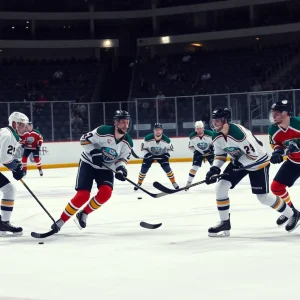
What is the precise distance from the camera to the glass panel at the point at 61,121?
737 inches

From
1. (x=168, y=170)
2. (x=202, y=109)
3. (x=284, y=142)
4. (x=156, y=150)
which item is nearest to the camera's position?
(x=284, y=142)

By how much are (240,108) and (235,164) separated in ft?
39.8

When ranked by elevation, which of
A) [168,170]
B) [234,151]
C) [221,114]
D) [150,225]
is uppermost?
[221,114]

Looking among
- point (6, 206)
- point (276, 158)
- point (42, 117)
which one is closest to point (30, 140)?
point (42, 117)

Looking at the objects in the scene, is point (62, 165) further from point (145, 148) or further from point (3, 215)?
point (3, 215)

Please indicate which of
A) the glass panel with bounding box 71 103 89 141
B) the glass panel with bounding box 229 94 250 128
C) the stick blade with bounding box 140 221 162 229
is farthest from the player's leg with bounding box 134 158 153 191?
the glass panel with bounding box 71 103 89 141

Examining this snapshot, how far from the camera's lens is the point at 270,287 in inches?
151

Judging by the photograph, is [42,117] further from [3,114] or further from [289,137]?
[289,137]

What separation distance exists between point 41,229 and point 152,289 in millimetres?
3138

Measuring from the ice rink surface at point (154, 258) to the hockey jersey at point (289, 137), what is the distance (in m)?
0.64

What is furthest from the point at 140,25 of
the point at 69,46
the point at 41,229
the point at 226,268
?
the point at 226,268

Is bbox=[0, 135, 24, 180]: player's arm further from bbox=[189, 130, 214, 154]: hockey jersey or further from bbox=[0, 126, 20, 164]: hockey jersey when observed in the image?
bbox=[189, 130, 214, 154]: hockey jersey

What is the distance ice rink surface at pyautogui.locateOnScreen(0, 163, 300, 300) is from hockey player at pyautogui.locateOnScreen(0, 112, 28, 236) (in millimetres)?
205

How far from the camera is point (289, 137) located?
606cm
